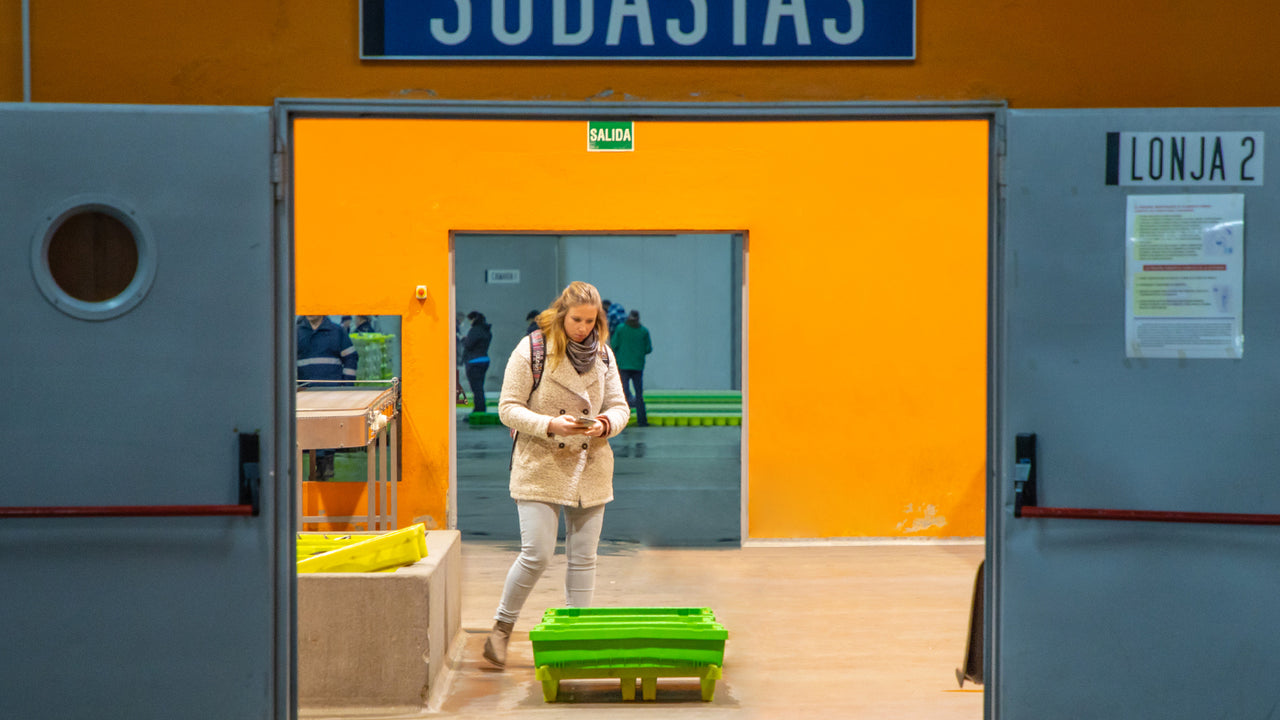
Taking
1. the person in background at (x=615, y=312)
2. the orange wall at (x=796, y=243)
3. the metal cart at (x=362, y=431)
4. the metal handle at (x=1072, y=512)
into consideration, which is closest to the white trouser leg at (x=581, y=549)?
the metal cart at (x=362, y=431)

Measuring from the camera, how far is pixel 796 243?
7590mm

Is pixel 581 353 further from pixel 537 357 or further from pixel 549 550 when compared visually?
pixel 549 550

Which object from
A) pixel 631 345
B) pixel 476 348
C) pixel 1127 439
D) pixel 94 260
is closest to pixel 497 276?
pixel 476 348

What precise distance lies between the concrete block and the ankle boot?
1.68 ft

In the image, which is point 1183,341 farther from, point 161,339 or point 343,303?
point 343,303

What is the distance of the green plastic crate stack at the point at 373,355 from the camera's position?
25.1 feet

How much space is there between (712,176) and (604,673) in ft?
13.3

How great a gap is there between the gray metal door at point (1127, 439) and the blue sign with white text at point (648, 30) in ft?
1.56

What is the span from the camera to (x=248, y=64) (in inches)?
124

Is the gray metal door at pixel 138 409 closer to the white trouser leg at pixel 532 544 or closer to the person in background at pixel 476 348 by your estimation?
the white trouser leg at pixel 532 544

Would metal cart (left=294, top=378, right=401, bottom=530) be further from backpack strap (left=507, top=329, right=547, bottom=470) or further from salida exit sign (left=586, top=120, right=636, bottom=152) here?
salida exit sign (left=586, top=120, right=636, bottom=152)

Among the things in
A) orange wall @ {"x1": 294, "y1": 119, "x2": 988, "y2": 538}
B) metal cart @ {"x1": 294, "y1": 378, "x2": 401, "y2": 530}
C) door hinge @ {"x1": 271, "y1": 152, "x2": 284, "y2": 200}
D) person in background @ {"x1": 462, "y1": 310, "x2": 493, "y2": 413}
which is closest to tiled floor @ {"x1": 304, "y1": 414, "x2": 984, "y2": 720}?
orange wall @ {"x1": 294, "y1": 119, "x2": 988, "y2": 538}

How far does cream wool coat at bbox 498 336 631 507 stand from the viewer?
14.9 ft

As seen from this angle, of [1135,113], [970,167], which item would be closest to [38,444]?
[1135,113]
